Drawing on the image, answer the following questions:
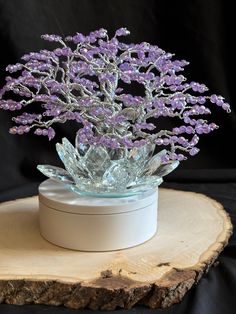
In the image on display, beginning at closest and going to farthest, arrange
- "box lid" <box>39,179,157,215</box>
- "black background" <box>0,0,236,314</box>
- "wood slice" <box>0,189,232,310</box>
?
1. "wood slice" <box>0,189,232,310</box>
2. "box lid" <box>39,179,157,215</box>
3. "black background" <box>0,0,236,314</box>

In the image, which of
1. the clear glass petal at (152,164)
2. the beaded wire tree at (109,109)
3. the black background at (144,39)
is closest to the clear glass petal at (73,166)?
the beaded wire tree at (109,109)

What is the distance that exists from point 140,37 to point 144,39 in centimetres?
1

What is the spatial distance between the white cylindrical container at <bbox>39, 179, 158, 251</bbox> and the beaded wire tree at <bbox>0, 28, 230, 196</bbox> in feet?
0.12

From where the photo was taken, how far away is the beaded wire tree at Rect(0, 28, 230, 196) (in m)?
1.24

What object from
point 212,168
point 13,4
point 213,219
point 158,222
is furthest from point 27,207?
point 212,168

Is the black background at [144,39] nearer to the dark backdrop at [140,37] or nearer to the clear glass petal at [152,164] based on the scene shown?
the dark backdrop at [140,37]

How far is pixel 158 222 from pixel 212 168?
2.34 ft

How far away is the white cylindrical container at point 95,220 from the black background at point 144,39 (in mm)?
524

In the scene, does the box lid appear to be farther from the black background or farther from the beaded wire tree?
the black background

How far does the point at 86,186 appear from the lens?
132cm

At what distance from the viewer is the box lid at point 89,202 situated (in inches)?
49.3

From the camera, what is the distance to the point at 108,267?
1.20m

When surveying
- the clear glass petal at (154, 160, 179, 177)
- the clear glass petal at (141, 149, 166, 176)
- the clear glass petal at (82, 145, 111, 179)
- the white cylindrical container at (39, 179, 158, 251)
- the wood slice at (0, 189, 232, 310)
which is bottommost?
the wood slice at (0, 189, 232, 310)

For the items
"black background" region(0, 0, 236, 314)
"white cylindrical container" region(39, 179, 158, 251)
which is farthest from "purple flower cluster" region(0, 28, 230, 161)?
"black background" region(0, 0, 236, 314)
